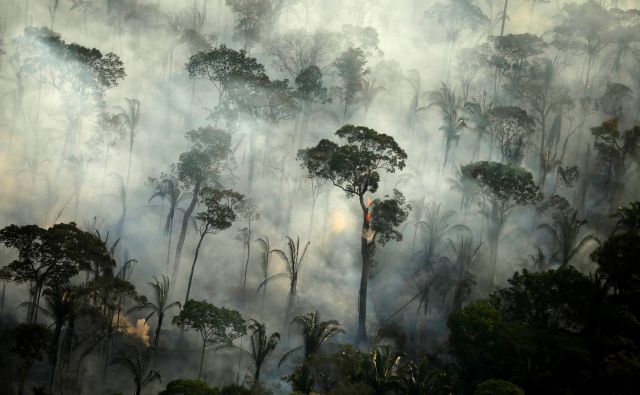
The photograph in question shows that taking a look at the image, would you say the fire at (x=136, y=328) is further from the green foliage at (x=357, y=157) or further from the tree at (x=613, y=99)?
the tree at (x=613, y=99)

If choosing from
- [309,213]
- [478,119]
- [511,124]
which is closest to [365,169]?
[309,213]

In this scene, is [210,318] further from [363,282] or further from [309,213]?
[309,213]

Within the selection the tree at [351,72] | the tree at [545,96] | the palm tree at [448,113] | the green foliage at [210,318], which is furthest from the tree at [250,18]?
the green foliage at [210,318]

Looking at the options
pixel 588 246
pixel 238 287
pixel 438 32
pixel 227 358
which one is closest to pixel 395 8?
pixel 438 32

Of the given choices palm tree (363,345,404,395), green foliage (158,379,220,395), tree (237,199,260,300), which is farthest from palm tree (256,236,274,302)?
green foliage (158,379,220,395)

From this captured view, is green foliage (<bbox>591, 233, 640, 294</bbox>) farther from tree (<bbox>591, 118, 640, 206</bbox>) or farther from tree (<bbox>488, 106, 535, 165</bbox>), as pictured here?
tree (<bbox>591, 118, 640, 206</bbox>)
